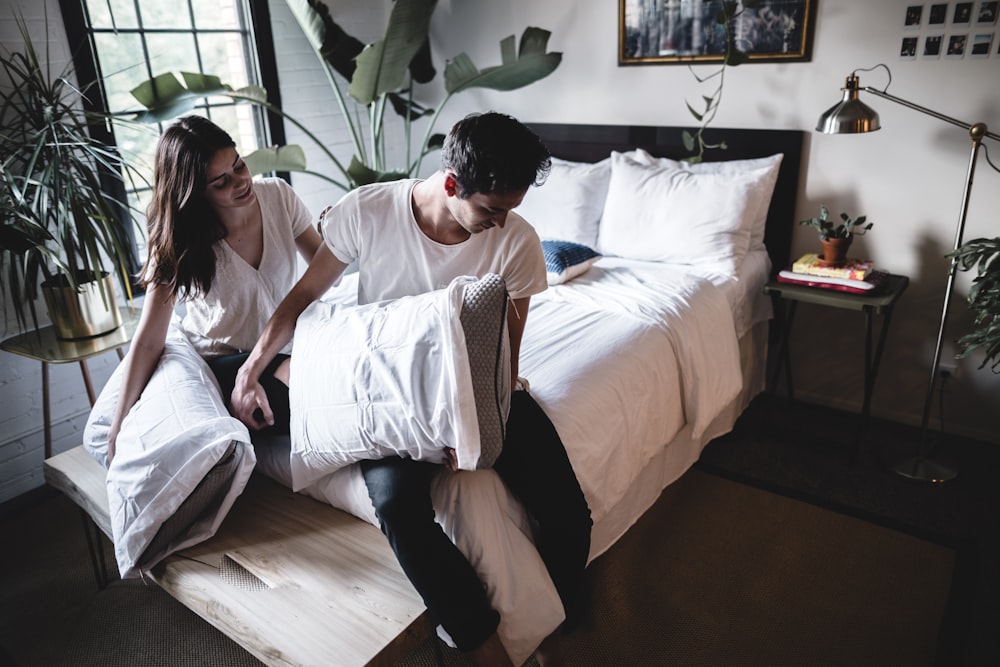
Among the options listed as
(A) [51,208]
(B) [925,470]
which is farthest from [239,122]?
(B) [925,470]

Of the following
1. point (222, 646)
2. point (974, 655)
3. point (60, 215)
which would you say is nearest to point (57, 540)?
point (222, 646)

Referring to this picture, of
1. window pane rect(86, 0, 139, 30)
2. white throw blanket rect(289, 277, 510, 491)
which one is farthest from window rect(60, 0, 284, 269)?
white throw blanket rect(289, 277, 510, 491)

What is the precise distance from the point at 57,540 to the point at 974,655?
2.69m

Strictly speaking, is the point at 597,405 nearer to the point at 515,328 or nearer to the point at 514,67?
the point at 515,328

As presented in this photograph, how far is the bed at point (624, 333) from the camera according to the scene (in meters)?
1.45

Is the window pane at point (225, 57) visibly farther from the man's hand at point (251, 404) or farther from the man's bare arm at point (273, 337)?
the man's hand at point (251, 404)

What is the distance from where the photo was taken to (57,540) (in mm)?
2277

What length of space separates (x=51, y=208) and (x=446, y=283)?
133 cm

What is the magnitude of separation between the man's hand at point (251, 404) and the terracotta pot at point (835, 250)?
1961 mm

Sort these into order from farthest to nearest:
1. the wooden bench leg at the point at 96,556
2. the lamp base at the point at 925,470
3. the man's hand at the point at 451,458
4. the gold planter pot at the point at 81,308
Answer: the lamp base at the point at 925,470, the gold planter pot at the point at 81,308, the wooden bench leg at the point at 96,556, the man's hand at the point at 451,458

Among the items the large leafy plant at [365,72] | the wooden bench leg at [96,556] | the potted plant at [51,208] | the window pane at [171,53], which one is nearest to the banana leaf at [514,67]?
the large leafy plant at [365,72]

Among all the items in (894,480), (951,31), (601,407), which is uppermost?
(951,31)

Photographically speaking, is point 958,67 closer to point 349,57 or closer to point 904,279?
point 904,279

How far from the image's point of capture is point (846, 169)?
103 inches
